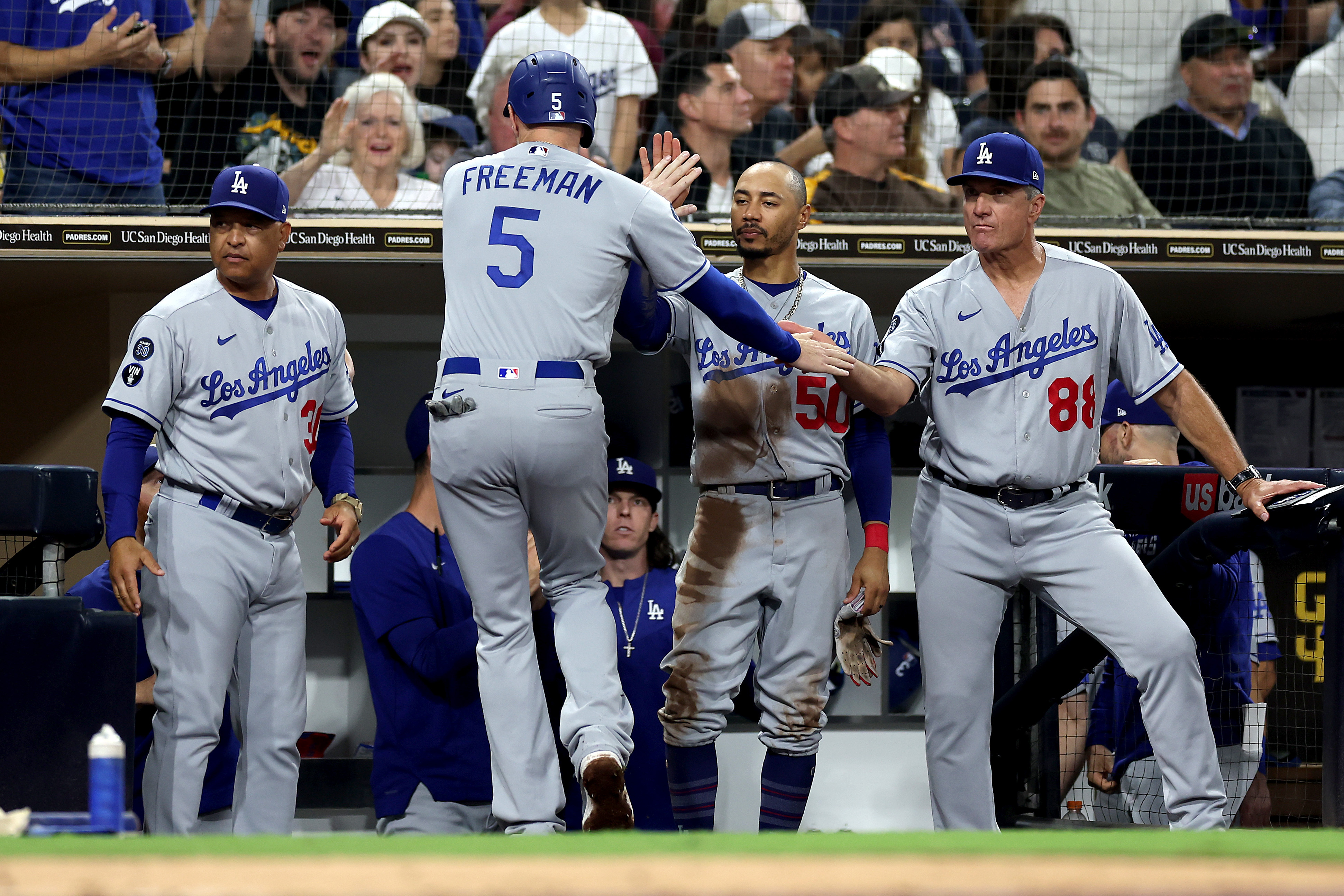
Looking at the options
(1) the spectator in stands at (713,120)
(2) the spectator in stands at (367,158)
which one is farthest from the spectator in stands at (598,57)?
(2) the spectator in stands at (367,158)

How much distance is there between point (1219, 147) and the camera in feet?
19.7

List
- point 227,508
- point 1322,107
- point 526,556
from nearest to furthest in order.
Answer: point 526,556, point 227,508, point 1322,107

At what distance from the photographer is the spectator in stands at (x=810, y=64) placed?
619 centimetres

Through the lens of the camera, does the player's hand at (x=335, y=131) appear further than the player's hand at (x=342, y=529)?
Yes

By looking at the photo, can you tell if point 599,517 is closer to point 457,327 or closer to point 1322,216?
point 457,327

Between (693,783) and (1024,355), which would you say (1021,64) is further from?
(693,783)

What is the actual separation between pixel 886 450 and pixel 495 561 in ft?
3.89

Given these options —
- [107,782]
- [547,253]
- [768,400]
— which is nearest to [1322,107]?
[768,400]

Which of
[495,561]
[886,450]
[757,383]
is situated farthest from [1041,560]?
[495,561]

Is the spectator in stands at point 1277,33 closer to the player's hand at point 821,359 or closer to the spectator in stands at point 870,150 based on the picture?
the spectator in stands at point 870,150

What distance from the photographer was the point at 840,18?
6578 mm

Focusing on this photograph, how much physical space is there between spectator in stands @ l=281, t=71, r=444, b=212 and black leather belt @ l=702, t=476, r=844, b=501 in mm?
2570

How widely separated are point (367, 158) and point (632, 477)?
2.11 m

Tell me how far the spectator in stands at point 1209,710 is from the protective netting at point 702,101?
206 cm
